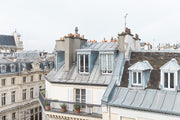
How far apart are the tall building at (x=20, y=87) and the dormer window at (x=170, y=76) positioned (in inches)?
1056

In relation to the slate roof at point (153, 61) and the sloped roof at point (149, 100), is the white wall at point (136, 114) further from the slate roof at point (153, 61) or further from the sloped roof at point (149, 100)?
the slate roof at point (153, 61)

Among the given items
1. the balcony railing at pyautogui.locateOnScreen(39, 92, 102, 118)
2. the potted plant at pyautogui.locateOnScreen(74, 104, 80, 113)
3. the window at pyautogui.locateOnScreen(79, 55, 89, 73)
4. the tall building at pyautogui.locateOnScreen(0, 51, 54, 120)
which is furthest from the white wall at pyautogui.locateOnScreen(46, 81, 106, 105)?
the tall building at pyautogui.locateOnScreen(0, 51, 54, 120)

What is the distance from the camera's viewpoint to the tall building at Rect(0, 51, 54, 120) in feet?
98.3

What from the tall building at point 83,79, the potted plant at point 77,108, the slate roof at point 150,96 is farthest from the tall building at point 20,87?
the slate roof at point 150,96

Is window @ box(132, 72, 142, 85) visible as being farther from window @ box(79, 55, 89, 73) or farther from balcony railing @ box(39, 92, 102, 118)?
window @ box(79, 55, 89, 73)

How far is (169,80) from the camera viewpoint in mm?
9578

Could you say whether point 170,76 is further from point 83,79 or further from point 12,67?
point 12,67

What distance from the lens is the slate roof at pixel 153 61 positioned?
34.3 feet

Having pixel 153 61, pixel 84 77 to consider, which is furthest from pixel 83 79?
pixel 153 61

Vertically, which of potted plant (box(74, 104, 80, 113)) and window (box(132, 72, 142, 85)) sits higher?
window (box(132, 72, 142, 85))

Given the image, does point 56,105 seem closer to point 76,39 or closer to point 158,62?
point 76,39

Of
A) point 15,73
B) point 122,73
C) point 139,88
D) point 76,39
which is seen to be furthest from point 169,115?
point 15,73

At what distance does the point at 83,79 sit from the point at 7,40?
71.0 m

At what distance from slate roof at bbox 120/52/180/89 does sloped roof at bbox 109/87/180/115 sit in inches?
20.9
